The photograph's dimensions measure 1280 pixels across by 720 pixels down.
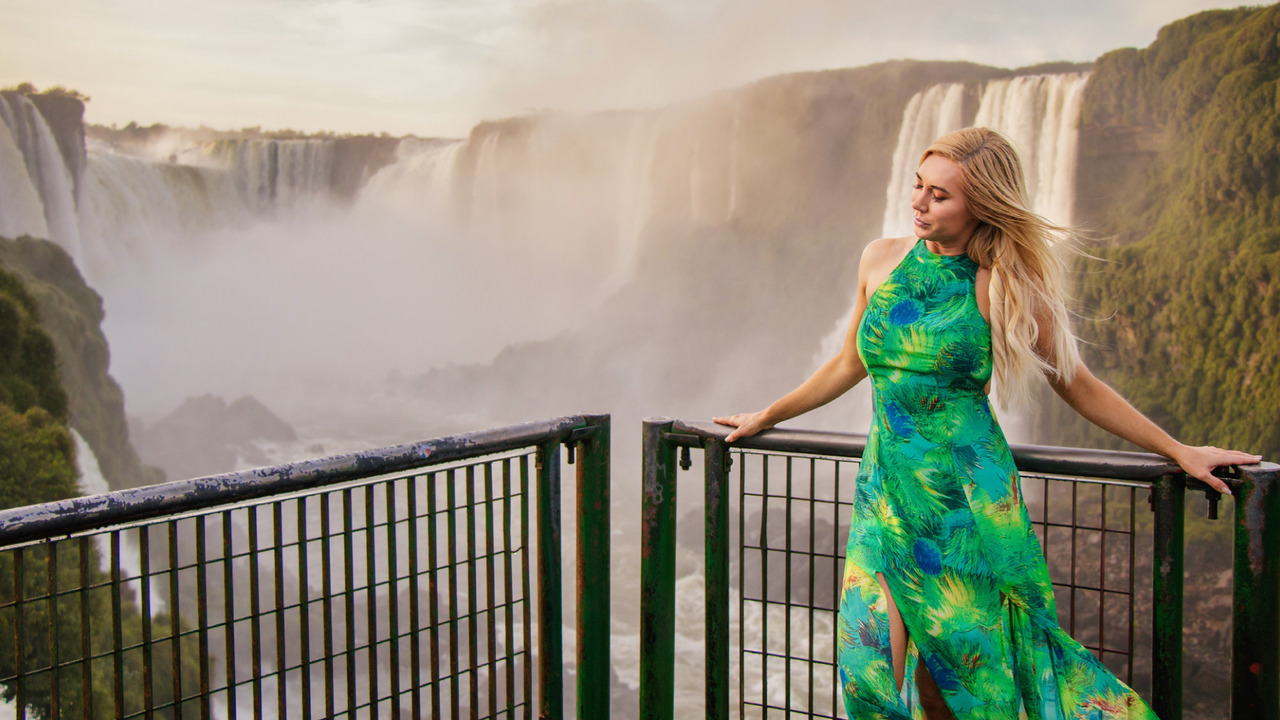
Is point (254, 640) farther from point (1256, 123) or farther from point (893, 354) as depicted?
point (1256, 123)

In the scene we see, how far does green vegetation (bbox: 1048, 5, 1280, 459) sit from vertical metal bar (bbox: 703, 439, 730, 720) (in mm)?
24725

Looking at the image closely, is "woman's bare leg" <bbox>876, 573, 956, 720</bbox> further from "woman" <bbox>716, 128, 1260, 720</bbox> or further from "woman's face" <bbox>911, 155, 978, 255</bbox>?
"woman's face" <bbox>911, 155, 978, 255</bbox>

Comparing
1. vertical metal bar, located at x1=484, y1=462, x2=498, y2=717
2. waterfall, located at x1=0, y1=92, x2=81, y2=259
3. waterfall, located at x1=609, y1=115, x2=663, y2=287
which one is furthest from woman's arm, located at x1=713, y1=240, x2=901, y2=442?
waterfall, located at x1=609, y1=115, x2=663, y2=287

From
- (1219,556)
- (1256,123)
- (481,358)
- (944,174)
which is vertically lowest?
(1219,556)

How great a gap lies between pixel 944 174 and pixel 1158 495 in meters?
0.82

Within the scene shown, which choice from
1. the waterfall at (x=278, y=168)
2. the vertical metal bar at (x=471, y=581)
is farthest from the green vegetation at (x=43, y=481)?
the vertical metal bar at (x=471, y=581)

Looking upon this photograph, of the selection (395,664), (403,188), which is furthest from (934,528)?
(403,188)

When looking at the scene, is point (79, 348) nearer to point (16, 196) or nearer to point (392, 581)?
point (16, 196)

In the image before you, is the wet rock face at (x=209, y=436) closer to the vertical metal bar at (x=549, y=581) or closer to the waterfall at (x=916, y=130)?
the waterfall at (x=916, y=130)

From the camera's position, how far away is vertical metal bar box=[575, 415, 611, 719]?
2354 mm

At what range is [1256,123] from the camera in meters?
23.7

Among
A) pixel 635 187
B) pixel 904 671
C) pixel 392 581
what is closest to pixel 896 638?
pixel 904 671

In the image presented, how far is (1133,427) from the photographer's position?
1906 mm

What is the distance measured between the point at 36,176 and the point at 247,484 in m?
36.9
